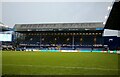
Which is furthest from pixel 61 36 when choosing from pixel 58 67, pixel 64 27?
pixel 58 67

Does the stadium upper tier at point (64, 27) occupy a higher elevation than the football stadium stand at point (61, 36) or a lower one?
higher

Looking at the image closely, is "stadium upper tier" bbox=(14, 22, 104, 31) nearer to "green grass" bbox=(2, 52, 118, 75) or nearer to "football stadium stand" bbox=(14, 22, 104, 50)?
"football stadium stand" bbox=(14, 22, 104, 50)

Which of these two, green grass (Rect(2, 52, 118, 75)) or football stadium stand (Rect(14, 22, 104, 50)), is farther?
football stadium stand (Rect(14, 22, 104, 50))

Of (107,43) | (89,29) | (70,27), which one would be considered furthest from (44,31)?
(107,43)

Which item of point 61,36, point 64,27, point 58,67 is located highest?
point 64,27

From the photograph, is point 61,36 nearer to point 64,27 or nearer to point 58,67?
point 64,27

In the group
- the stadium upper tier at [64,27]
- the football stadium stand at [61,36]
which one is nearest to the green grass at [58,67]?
the football stadium stand at [61,36]

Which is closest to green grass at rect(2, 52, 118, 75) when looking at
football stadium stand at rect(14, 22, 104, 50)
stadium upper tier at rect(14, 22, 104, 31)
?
football stadium stand at rect(14, 22, 104, 50)

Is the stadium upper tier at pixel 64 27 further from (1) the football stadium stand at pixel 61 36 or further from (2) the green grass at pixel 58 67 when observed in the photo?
(2) the green grass at pixel 58 67

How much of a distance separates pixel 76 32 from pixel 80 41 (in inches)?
135

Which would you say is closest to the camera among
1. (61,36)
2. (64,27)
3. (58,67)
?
(58,67)

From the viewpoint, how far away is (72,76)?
8.95 m

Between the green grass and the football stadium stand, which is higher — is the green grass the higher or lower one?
the lower one

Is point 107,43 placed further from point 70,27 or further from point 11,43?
point 11,43
